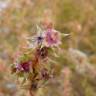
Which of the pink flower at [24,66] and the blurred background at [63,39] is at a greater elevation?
the pink flower at [24,66]

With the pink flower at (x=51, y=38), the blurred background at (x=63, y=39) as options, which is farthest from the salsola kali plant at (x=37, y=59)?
the blurred background at (x=63, y=39)

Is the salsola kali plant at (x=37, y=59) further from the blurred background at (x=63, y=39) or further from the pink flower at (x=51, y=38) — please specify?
the blurred background at (x=63, y=39)

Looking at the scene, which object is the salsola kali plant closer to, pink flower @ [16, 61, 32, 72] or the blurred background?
pink flower @ [16, 61, 32, 72]

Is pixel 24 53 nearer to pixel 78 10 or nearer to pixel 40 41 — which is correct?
pixel 40 41

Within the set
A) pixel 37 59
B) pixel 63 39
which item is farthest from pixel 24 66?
pixel 63 39

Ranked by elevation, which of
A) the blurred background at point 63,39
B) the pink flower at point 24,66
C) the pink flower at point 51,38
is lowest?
the blurred background at point 63,39

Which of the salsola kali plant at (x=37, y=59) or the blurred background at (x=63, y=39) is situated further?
the blurred background at (x=63, y=39)

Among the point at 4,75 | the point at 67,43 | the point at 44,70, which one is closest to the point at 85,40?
the point at 67,43

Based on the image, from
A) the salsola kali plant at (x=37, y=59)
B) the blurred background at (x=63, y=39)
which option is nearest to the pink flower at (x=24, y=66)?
the salsola kali plant at (x=37, y=59)
